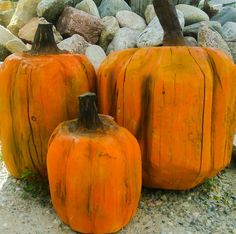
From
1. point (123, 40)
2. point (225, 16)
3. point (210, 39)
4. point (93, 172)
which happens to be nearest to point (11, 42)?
point (123, 40)

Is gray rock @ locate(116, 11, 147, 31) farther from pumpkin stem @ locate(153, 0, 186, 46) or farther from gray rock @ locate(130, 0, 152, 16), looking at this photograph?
pumpkin stem @ locate(153, 0, 186, 46)

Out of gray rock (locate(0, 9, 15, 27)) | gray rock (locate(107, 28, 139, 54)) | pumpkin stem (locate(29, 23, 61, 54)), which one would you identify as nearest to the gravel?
pumpkin stem (locate(29, 23, 61, 54))

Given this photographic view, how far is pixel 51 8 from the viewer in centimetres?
474

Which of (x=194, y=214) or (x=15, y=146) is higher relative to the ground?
(x=15, y=146)

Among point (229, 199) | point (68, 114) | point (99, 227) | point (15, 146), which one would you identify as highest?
point (68, 114)

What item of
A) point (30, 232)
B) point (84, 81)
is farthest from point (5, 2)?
point (30, 232)

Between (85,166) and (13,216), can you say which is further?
(13,216)

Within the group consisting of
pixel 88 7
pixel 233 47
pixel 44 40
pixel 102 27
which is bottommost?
pixel 233 47

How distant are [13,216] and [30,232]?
17cm

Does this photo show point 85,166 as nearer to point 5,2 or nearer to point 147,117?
point 147,117

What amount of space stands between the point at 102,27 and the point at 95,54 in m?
0.58

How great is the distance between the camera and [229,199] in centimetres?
212

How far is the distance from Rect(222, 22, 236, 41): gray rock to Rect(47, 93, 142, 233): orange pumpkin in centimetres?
330

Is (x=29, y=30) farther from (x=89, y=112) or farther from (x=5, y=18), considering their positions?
(x=89, y=112)
